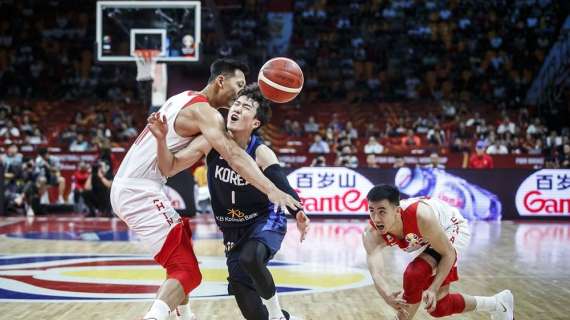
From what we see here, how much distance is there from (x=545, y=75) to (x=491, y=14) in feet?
12.0

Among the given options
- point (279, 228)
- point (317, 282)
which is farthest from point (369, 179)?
point (279, 228)

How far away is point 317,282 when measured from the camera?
7746mm

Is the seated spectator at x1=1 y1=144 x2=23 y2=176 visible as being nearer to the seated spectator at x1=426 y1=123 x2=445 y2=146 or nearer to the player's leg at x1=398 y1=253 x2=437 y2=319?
the seated spectator at x1=426 y1=123 x2=445 y2=146

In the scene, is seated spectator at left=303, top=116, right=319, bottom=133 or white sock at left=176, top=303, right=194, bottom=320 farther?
seated spectator at left=303, top=116, right=319, bottom=133

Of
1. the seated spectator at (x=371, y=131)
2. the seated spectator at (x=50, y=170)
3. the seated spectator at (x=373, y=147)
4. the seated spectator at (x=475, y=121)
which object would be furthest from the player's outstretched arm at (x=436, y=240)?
the seated spectator at (x=475, y=121)

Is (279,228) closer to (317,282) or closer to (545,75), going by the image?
(317,282)

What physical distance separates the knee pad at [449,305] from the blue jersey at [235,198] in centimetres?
125

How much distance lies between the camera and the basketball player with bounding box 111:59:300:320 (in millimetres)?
4539

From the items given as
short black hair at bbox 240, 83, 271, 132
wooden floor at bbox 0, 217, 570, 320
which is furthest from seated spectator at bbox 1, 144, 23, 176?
short black hair at bbox 240, 83, 271, 132

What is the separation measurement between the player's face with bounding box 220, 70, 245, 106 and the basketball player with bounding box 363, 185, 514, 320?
3.68 ft

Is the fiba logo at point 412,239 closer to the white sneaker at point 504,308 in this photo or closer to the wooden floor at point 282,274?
the white sneaker at point 504,308

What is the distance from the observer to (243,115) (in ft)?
16.2

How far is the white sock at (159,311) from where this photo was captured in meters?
4.25

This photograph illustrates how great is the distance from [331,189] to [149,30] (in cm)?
508
